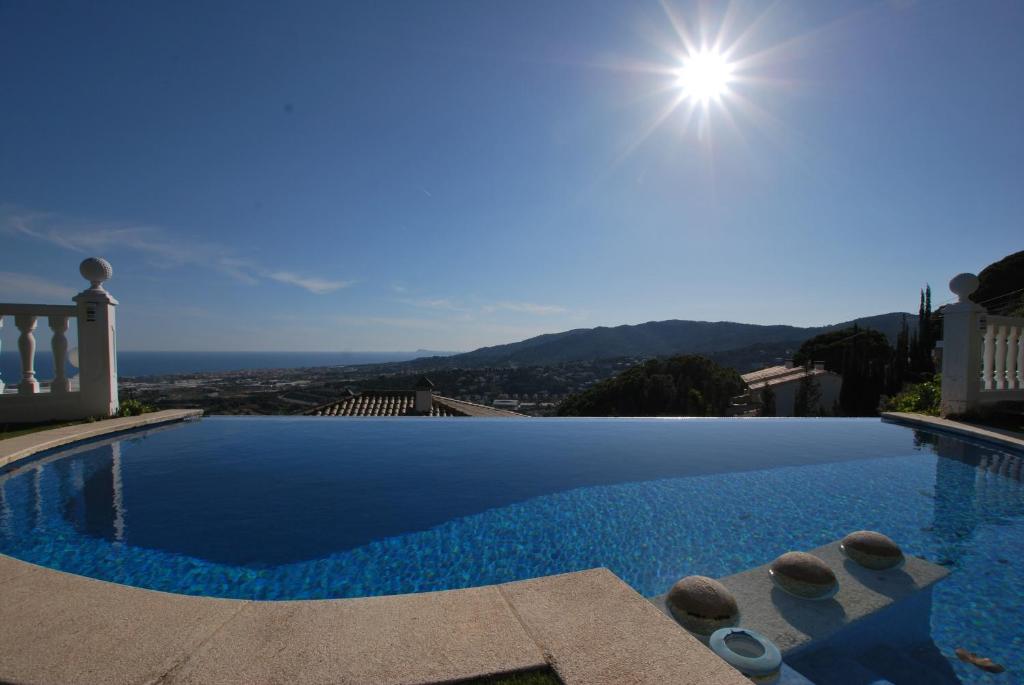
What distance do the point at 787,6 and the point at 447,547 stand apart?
9.90 m

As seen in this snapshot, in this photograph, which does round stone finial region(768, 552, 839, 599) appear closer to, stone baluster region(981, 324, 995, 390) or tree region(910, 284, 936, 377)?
stone baluster region(981, 324, 995, 390)

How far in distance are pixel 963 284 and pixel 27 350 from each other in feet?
50.4

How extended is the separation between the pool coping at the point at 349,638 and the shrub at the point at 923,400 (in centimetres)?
1069

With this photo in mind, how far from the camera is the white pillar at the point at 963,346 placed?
796 centimetres

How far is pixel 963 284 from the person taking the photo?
26.6 ft

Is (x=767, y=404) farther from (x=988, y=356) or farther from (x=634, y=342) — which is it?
(x=634, y=342)

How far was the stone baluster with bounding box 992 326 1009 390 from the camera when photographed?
817cm

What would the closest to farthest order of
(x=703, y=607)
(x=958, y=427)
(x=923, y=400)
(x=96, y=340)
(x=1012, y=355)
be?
(x=703, y=607) < (x=96, y=340) < (x=958, y=427) < (x=1012, y=355) < (x=923, y=400)

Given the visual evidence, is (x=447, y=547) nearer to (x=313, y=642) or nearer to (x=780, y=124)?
(x=313, y=642)

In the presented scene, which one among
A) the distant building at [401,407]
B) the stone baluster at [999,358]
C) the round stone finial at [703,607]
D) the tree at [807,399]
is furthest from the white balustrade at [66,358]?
the tree at [807,399]

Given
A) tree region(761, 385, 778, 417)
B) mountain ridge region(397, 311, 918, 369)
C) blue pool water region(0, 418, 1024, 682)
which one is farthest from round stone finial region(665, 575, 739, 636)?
mountain ridge region(397, 311, 918, 369)

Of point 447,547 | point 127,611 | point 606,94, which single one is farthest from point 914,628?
point 606,94

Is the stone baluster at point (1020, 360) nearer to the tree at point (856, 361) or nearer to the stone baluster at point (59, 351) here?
the tree at point (856, 361)

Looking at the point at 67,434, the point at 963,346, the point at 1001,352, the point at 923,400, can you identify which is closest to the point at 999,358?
the point at 1001,352
